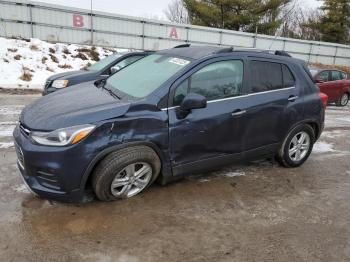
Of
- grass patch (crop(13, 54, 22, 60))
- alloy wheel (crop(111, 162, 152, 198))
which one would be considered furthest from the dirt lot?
grass patch (crop(13, 54, 22, 60))

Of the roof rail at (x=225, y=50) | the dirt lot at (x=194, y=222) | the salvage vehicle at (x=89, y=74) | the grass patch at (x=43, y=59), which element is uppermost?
the roof rail at (x=225, y=50)

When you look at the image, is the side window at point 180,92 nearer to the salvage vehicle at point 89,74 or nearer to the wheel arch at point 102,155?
the wheel arch at point 102,155

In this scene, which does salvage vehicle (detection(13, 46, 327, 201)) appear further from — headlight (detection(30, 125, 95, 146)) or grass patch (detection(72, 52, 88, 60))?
grass patch (detection(72, 52, 88, 60))

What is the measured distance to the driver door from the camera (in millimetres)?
3732

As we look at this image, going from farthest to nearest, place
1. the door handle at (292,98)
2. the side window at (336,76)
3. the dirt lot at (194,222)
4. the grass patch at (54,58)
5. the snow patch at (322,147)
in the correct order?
the grass patch at (54,58) → the side window at (336,76) → the snow patch at (322,147) → the door handle at (292,98) → the dirt lot at (194,222)

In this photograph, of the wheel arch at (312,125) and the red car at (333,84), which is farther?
the red car at (333,84)

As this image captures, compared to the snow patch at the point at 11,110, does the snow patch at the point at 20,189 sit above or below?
above

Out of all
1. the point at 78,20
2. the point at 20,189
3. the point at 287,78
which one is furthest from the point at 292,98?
the point at 78,20

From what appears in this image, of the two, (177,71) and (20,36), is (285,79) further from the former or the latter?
(20,36)

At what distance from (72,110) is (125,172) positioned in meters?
0.85

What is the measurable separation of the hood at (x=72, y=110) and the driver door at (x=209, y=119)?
2.08ft

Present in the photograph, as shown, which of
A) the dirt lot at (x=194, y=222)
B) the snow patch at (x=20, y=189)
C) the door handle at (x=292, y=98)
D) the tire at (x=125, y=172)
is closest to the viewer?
the dirt lot at (x=194, y=222)

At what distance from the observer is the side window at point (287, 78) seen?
4.68m

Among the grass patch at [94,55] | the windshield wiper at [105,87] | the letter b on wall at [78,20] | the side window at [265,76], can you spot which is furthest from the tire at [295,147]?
the letter b on wall at [78,20]
